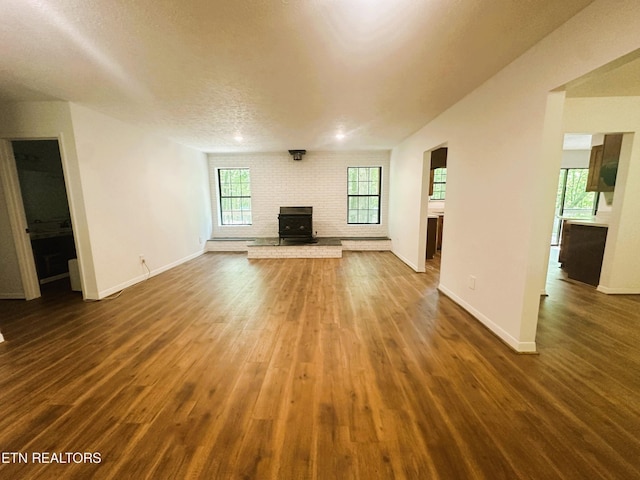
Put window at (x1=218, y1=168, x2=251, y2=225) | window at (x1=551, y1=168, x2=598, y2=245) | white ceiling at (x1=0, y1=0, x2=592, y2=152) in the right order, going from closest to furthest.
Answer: white ceiling at (x1=0, y1=0, x2=592, y2=152), window at (x1=551, y1=168, x2=598, y2=245), window at (x1=218, y1=168, x2=251, y2=225)

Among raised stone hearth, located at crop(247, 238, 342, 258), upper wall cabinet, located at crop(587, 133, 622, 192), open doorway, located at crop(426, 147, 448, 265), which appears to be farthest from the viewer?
raised stone hearth, located at crop(247, 238, 342, 258)

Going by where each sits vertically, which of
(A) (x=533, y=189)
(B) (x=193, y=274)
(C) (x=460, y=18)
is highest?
(C) (x=460, y=18)

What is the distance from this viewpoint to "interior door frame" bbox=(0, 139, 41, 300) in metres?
3.03

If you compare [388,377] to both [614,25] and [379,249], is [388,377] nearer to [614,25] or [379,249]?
[614,25]

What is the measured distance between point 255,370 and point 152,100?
3.15 metres

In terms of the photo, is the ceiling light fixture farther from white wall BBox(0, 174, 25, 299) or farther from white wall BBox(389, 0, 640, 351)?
white wall BBox(0, 174, 25, 299)

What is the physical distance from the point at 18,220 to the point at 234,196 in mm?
4072

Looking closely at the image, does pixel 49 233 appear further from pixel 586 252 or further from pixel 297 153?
pixel 586 252

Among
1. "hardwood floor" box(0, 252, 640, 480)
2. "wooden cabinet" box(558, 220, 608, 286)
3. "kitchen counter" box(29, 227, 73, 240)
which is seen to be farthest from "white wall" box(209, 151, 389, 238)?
"hardwood floor" box(0, 252, 640, 480)

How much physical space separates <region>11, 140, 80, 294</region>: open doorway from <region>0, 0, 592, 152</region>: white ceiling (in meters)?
1.67

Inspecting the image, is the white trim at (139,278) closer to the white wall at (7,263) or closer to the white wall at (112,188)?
the white wall at (112,188)

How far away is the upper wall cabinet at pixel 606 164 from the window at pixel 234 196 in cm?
682

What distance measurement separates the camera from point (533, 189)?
1917mm

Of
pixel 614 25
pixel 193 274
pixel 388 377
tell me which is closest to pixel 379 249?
pixel 193 274
